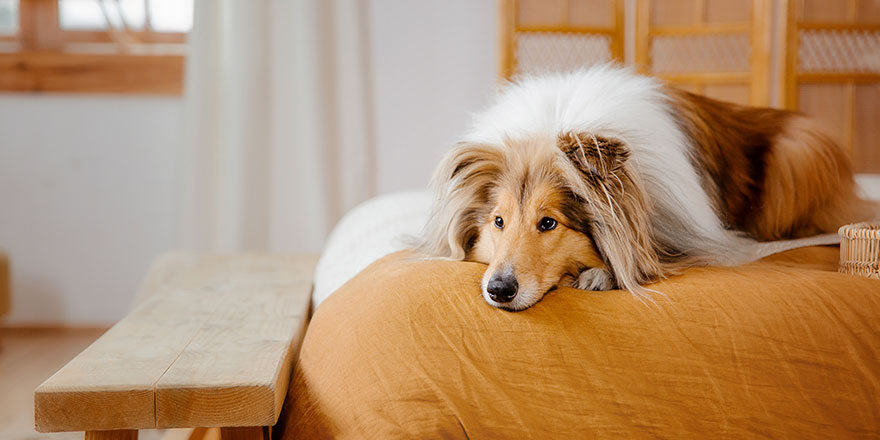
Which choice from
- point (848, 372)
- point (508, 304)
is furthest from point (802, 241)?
point (508, 304)

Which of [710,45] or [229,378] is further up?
[710,45]

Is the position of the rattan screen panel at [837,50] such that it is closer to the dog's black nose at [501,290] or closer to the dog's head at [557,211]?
the dog's head at [557,211]

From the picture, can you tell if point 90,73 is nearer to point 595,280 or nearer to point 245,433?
point 245,433

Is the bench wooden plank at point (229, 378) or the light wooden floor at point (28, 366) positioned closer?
the bench wooden plank at point (229, 378)

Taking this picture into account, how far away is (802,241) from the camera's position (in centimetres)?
181

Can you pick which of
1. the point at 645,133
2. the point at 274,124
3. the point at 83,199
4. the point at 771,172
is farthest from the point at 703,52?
the point at 83,199

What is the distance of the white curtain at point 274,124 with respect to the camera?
3566mm

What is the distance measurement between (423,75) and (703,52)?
1.38 m

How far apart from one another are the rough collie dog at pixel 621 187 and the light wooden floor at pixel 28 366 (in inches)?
59.1

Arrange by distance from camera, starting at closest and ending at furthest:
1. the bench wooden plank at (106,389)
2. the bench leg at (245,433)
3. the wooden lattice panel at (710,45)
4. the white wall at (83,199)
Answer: the bench wooden plank at (106,389) < the bench leg at (245,433) < the wooden lattice panel at (710,45) < the white wall at (83,199)

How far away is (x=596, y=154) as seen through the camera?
149cm

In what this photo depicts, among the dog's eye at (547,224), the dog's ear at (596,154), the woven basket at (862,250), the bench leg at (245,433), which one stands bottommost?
A: the bench leg at (245,433)

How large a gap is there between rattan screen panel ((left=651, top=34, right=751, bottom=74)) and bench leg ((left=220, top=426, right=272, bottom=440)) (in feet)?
8.92

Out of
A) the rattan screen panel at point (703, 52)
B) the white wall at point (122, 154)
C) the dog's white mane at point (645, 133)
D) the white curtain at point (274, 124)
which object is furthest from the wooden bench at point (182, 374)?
the rattan screen panel at point (703, 52)
